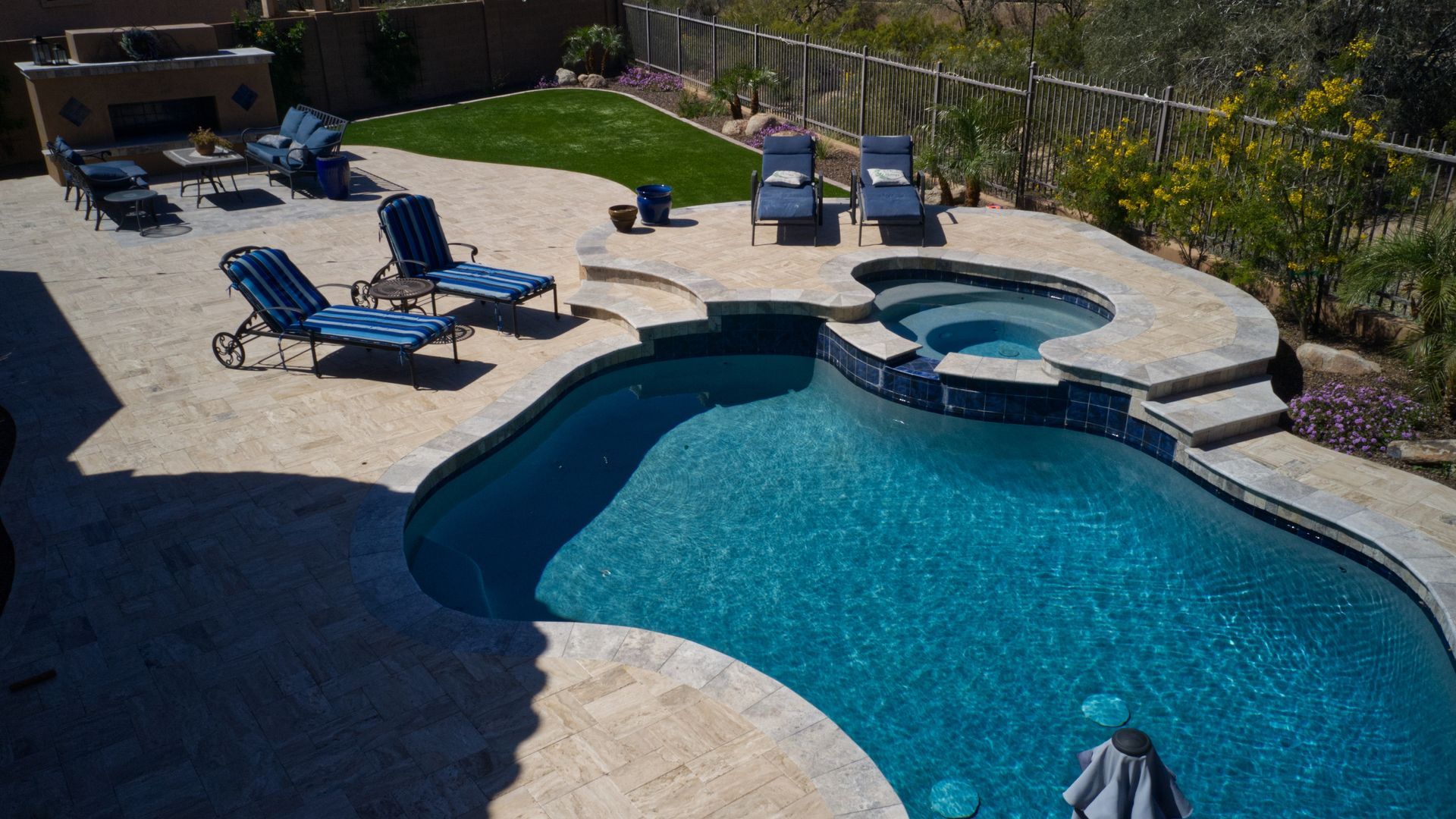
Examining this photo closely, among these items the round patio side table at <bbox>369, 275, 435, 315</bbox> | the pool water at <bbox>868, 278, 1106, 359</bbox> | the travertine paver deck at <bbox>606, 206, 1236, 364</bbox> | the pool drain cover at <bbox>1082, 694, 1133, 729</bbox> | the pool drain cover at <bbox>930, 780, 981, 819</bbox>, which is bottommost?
the pool drain cover at <bbox>930, 780, 981, 819</bbox>

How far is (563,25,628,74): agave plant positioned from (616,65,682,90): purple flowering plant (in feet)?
1.89

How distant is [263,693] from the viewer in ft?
20.9

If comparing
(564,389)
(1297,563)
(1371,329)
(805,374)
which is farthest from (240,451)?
(1371,329)

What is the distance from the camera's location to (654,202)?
1453 centimetres

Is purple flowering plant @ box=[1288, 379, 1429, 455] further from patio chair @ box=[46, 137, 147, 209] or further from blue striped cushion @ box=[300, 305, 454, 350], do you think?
patio chair @ box=[46, 137, 147, 209]

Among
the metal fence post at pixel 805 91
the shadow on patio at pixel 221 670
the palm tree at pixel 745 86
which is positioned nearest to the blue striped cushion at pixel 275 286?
the shadow on patio at pixel 221 670

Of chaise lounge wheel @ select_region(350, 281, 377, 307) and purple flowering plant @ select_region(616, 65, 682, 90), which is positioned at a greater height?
purple flowering plant @ select_region(616, 65, 682, 90)

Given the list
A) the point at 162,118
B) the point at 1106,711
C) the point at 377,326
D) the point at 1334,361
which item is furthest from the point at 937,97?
the point at 162,118

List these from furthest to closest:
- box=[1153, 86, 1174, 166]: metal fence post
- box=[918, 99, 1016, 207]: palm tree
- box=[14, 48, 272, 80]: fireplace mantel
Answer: box=[14, 48, 272, 80]: fireplace mantel, box=[918, 99, 1016, 207]: palm tree, box=[1153, 86, 1174, 166]: metal fence post

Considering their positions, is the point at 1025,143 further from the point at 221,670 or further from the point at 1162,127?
the point at 221,670

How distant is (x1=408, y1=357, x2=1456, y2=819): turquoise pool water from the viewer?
652 cm

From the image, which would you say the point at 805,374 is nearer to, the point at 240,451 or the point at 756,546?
the point at 756,546

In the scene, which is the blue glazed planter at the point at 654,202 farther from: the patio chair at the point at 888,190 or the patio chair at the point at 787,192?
the patio chair at the point at 888,190

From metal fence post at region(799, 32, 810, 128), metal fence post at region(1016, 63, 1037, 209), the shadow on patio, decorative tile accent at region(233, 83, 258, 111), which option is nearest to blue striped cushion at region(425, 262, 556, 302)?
the shadow on patio
